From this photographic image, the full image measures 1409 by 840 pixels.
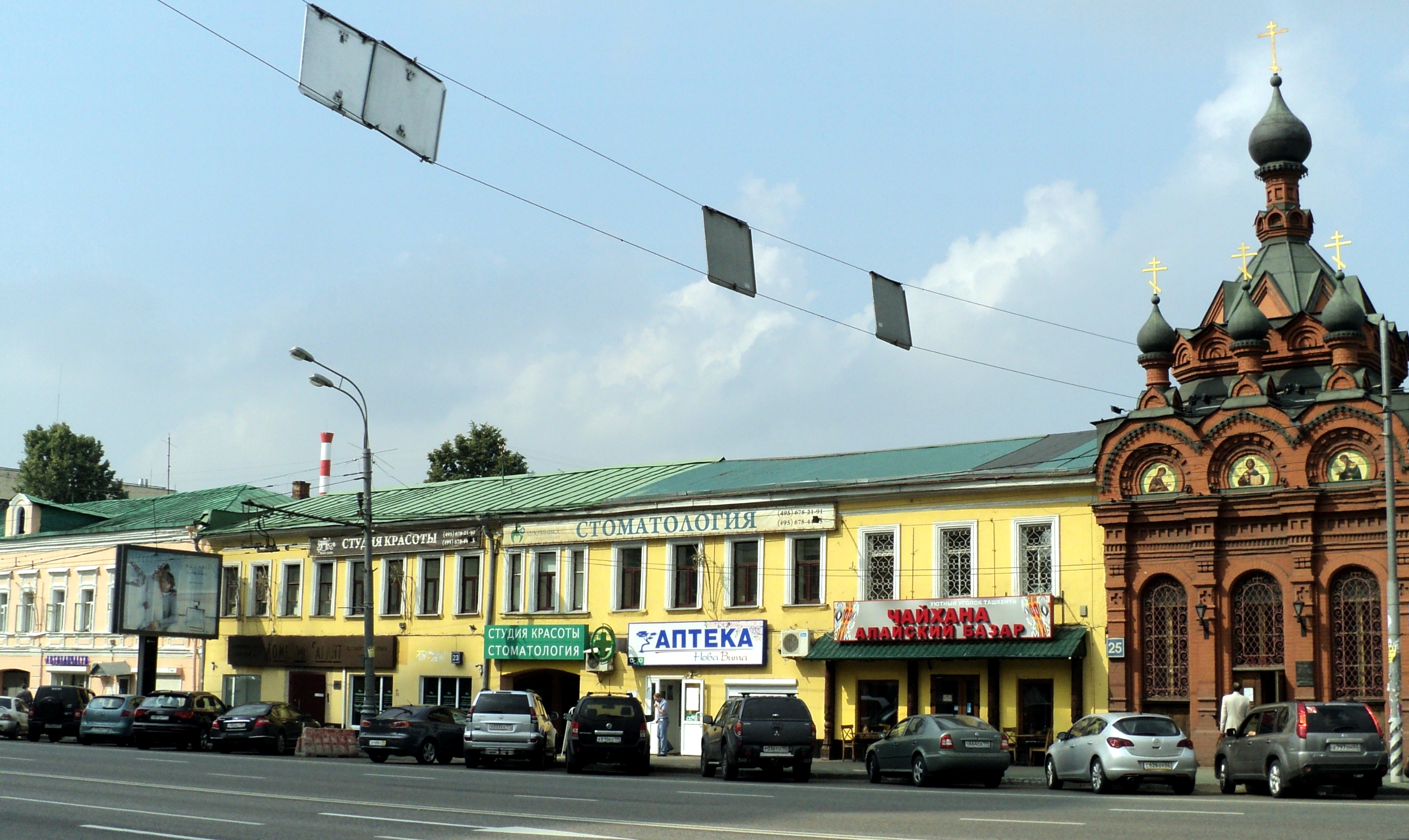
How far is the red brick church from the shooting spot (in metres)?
31.1

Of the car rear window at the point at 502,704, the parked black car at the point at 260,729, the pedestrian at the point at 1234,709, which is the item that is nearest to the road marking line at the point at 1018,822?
the pedestrian at the point at 1234,709

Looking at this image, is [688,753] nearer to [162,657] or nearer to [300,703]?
[300,703]

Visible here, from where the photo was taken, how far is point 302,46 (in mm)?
13195

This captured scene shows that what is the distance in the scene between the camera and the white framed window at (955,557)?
3581cm

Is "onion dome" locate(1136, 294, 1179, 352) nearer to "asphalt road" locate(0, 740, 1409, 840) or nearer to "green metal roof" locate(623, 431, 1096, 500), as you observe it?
"green metal roof" locate(623, 431, 1096, 500)

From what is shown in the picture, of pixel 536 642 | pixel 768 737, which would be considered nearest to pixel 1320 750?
pixel 768 737

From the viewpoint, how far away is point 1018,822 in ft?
55.2

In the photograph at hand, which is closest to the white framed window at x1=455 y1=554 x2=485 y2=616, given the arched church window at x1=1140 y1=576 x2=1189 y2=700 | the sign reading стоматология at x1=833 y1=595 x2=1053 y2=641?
the sign reading стоматология at x1=833 y1=595 x2=1053 y2=641

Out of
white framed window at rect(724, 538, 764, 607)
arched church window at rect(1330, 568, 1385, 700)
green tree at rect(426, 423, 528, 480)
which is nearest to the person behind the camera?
arched church window at rect(1330, 568, 1385, 700)

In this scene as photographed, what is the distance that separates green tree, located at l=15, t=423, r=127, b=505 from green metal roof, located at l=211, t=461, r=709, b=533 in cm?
3668

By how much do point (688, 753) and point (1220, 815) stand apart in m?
23.0

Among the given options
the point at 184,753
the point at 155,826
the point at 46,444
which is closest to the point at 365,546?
the point at 184,753

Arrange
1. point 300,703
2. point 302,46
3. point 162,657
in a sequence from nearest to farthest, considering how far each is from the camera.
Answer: point 302,46
point 300,703
point 162,657

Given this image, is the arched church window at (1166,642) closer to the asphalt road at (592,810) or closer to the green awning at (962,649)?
the green awning at (962,649)
